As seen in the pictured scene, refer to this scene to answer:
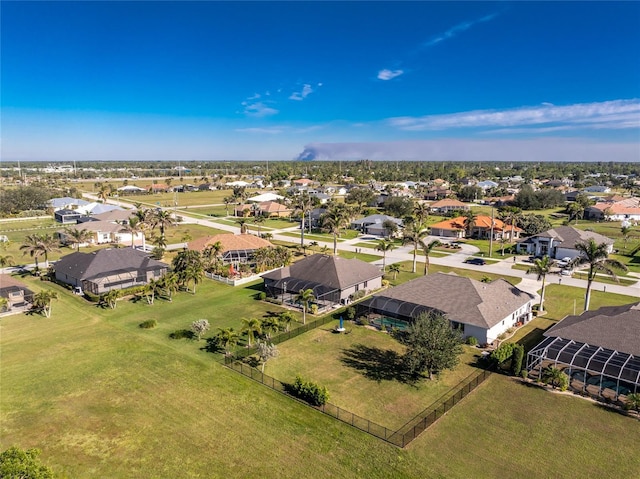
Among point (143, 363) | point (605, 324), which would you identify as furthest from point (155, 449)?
point (605, 324)

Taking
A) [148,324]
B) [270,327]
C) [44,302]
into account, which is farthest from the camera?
[44,302]

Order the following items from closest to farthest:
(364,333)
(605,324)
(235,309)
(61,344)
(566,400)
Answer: (566,400)
(605,324)
(61,344)
(364,333)
(235,309)

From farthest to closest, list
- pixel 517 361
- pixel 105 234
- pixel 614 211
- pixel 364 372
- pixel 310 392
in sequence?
pixel 614 211 < pixel 105 234 < pixel 364 372 < pixel 517 361 < pixel 310 392

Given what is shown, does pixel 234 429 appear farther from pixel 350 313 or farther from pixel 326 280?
pixel 326 280

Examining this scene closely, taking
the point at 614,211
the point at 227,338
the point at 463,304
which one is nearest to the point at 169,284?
the point at 227,338

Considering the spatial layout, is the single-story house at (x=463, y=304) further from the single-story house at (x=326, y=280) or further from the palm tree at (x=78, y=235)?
the palm tree at (x=78, y=235)

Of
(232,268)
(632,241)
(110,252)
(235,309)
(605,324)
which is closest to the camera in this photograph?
(605,324)

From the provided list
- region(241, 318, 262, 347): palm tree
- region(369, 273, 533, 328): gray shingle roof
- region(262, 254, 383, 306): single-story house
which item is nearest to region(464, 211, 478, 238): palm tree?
region(262, 254, 383, 306): single-story house

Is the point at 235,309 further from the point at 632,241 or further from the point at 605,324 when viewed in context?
the point at 632,241

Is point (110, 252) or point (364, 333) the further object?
point (110, 252)
